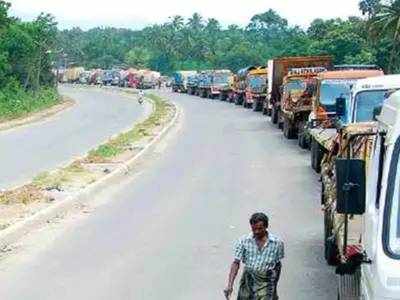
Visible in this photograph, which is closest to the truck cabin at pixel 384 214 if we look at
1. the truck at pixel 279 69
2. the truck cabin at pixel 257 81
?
the truck at pixel 279 69

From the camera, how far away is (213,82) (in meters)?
69.6

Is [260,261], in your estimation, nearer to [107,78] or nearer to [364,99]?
[364,99]

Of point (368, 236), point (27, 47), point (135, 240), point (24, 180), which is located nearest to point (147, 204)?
point (135, 240)

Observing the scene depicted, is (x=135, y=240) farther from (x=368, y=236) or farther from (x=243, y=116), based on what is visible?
(x=243, y=116)

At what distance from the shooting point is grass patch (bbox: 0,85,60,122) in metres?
48.2

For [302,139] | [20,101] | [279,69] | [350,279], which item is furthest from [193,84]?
[350,279]

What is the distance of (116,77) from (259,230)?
10389cm

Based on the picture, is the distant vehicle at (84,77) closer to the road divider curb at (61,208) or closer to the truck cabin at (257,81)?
the truck cabin at (257,81)

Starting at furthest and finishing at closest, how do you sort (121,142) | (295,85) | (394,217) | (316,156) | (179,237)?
(295,85) → (121,142) → (316,156) → (179,237) → (394,217)

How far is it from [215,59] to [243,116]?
62.9m

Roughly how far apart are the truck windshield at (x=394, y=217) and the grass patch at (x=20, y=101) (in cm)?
4128

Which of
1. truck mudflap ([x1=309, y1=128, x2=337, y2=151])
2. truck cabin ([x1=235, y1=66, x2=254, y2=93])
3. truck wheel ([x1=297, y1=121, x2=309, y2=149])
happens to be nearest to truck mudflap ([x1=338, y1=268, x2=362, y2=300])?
truck mudflap ([x1=309, y1=128, x2=337, y2=151])

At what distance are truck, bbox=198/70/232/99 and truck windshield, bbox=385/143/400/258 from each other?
61.5 metres

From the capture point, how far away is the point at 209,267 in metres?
10.9
